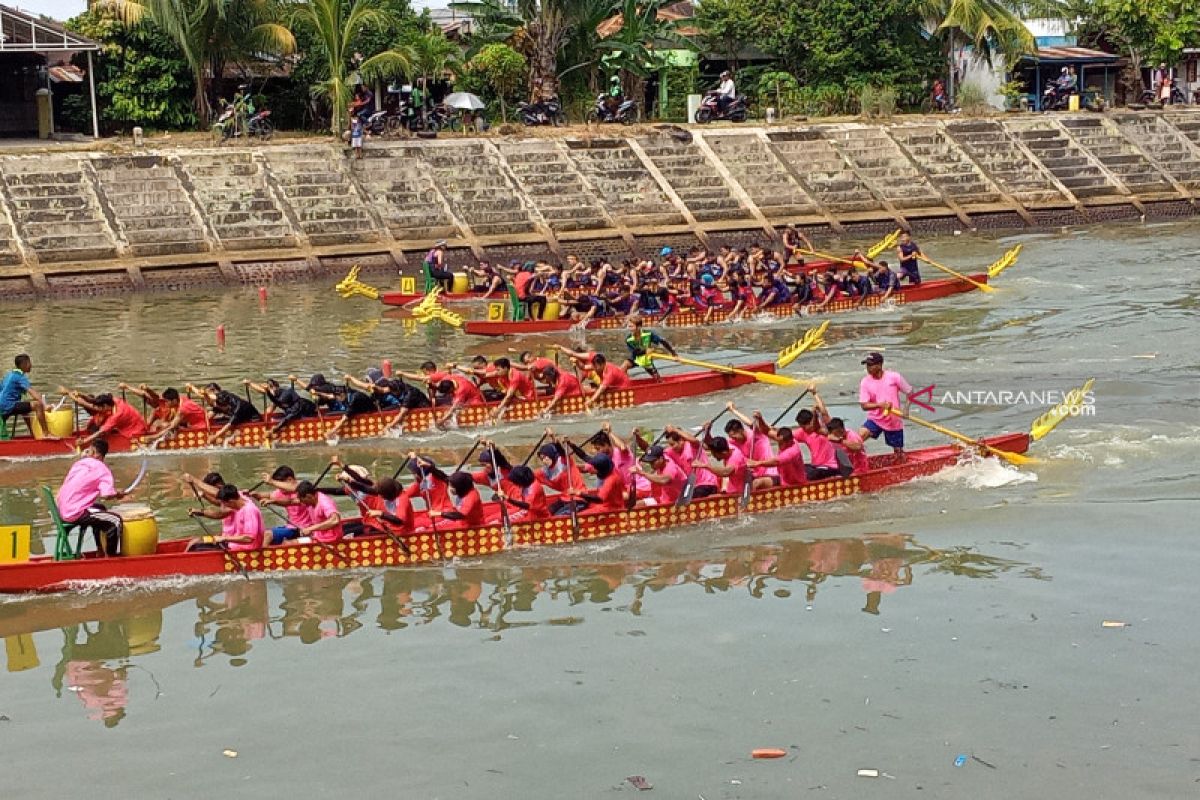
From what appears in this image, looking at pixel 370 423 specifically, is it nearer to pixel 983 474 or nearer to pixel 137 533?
pixel 137 533

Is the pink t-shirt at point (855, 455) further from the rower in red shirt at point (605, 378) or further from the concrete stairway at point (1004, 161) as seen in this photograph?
the concrete stairway at point (1004, 161)

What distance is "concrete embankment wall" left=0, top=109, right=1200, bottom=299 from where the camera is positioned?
34625mm

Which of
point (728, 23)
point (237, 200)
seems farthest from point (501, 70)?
point (237, 200)

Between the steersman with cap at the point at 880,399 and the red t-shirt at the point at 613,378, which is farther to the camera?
the red t-shirt at the point at 613,378

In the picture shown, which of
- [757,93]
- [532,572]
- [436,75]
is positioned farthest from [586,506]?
[757,93]

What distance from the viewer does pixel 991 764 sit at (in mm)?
10594

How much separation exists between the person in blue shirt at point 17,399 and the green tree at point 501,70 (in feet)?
80.8

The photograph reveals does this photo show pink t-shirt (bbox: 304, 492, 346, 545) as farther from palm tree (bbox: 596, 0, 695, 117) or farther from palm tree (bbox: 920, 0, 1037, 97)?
palm tree (bbox: 920, 0, 1037, 97)

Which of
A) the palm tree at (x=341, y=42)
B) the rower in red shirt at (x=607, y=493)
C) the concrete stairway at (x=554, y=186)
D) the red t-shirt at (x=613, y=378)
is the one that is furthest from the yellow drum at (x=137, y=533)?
the palm tree at (x=341, y=42)

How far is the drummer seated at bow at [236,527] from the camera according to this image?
47.4ft

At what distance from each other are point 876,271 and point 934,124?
15.2 metres

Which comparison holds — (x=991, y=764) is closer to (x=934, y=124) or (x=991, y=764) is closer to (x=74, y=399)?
(x=74, y=399)

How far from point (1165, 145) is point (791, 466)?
107ft

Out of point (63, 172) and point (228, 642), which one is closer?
point (228, 642)
